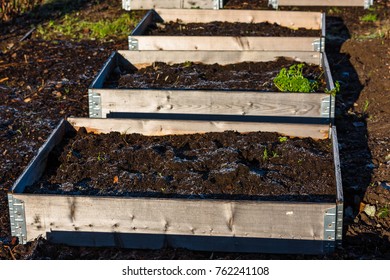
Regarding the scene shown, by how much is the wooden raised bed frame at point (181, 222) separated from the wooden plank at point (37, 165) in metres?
0.30

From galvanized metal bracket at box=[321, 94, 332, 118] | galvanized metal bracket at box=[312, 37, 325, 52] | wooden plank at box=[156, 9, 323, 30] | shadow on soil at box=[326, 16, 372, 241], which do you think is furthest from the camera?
wooden plank at box=[156, 9, 323, 30]

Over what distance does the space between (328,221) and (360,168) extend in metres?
1.79

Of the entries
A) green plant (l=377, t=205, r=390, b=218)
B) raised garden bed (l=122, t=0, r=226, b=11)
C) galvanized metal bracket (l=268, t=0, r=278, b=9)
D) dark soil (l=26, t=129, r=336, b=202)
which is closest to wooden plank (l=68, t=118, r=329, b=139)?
dark soil (l=26, t=129, r=336, b=202)

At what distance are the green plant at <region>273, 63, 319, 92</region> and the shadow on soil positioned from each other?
1.63ft

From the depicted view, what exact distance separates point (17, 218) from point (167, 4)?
25.8 feet

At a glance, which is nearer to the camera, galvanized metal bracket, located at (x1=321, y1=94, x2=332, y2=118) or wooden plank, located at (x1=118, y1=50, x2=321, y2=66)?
galvanized metal bracket, located at (x1=321, y1=94, x2=332, y2=118)

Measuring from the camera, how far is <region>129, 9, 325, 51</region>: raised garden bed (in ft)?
32.1

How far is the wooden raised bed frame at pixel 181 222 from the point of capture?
17.5 ft

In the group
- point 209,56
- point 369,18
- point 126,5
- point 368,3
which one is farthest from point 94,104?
point 368,3

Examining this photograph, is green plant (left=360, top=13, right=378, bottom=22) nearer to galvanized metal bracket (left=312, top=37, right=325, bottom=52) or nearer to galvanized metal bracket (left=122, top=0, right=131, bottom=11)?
galvanized metal bracket (left=312, top=37, right=325, bottom=52)

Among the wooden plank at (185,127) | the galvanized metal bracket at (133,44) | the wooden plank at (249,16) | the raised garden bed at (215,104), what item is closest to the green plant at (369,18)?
the wooden plank at (249,16)

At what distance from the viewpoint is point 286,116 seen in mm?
7676

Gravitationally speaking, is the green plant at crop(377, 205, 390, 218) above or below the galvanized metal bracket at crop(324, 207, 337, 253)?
below

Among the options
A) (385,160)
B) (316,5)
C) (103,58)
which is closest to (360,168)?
(385,160)
